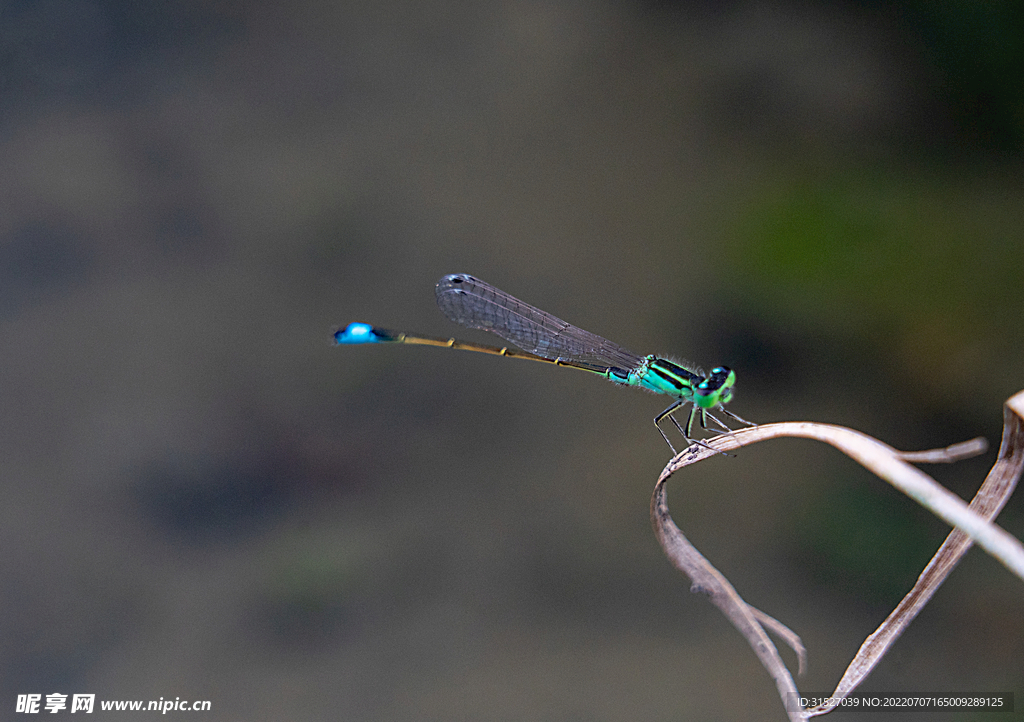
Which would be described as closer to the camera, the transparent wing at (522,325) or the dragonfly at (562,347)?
the dragonfly at (562,347)

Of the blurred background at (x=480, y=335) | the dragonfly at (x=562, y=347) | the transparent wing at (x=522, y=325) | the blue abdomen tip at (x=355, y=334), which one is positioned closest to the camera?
the dragonfly at (x=562, y=347)

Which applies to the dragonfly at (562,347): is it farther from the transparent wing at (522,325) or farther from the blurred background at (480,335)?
the blurred background at (480,335)

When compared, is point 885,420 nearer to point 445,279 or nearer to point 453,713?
point 445,279

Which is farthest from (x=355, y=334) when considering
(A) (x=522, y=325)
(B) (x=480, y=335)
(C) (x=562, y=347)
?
(B) (x=480, y=335)

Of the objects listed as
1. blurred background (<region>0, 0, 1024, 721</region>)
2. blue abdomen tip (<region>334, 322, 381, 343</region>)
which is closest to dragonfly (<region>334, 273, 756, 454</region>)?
blue abdomen tip (<region>334, 322, 381, 343</region>)

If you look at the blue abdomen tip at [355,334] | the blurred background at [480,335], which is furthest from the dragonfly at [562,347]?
the blurred background at [480,335]

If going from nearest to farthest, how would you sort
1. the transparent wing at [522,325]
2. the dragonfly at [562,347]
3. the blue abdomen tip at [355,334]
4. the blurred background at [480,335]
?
1. the dragonfly at [562,347]
2. the blue abdomen tip at [355,334]
3. the transparent wing at [522,325]
4. the blurred background at [480,335]

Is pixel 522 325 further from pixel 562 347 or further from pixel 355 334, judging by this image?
pixel 355 334
